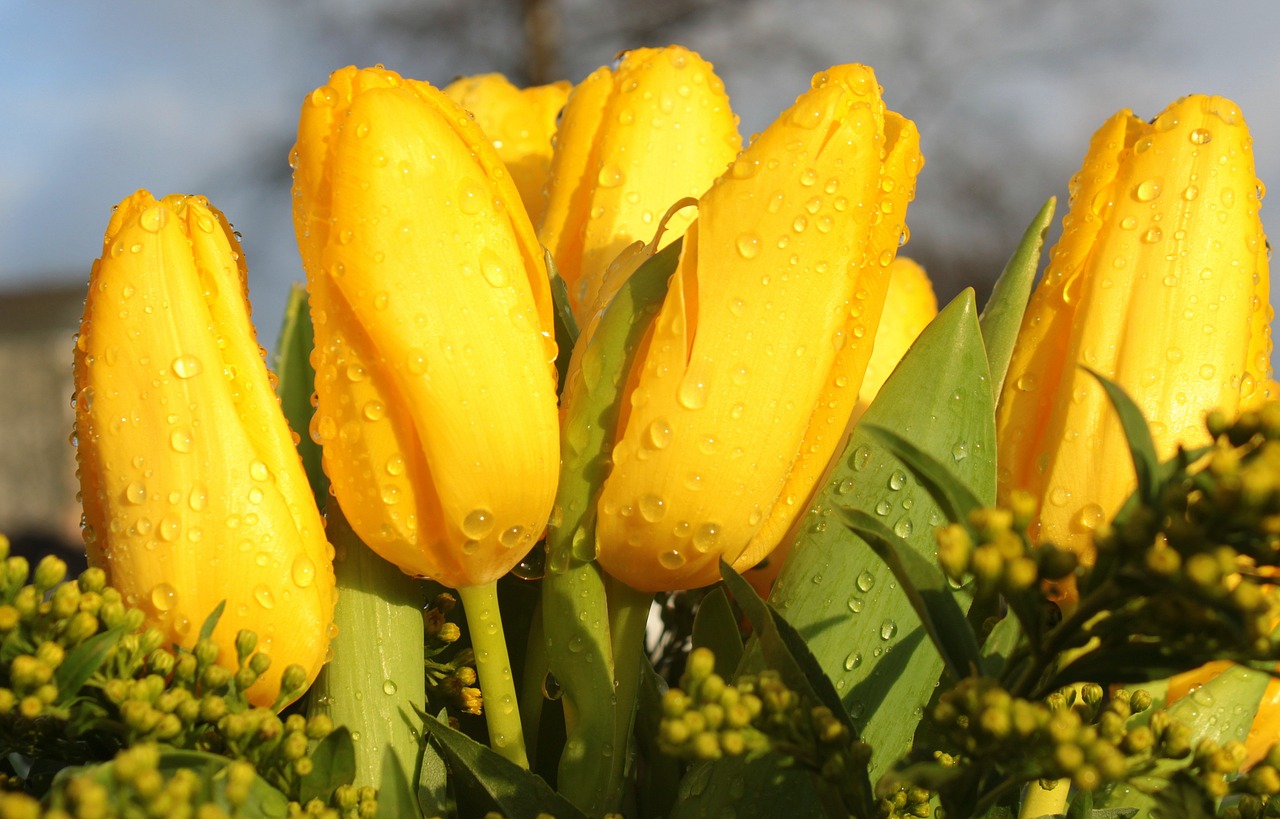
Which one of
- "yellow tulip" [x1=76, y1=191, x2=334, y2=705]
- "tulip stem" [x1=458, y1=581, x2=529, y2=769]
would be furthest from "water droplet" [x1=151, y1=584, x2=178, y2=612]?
"tulip stem" [x1=458, y1=581, x2=529, y2=769]

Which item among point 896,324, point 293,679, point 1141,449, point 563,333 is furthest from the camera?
point 896,324

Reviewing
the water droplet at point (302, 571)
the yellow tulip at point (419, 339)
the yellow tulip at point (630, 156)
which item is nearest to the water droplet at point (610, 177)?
the yellow tulip at point (630, 156)

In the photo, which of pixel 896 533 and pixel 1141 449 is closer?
pixel 1141 449

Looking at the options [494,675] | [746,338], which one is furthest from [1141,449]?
[494,675]

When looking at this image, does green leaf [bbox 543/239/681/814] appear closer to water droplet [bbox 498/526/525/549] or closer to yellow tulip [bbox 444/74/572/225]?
water droplet [bbox 498/526/525/549]

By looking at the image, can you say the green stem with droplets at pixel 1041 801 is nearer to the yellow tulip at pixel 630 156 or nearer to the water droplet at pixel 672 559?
the water droplet at pixel 672 559

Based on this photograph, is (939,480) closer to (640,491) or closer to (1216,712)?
(640,491)
